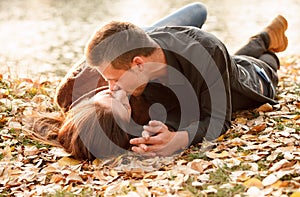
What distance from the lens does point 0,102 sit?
13.0 feet

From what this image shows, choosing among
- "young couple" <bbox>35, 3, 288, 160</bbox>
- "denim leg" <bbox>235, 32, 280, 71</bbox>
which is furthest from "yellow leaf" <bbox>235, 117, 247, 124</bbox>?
"denim leg" <bbox>235, 32, 280, 71</bbox>

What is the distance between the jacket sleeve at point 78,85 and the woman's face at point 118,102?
0.54m

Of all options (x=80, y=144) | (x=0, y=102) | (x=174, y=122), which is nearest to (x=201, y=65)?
(x=174, y=122)

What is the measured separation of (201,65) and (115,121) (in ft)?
2.06

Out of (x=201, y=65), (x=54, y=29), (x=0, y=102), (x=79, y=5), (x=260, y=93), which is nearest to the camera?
(x=201, y=65)

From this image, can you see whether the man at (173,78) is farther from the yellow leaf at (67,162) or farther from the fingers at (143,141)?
the yellow leaf at (67,162)

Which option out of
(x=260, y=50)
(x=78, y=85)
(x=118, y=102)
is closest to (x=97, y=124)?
(x=118, y=102)

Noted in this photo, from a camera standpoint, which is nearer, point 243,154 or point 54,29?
point 243,154

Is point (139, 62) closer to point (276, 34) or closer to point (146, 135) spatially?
point (146, 135)

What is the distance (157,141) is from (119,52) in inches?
21.5

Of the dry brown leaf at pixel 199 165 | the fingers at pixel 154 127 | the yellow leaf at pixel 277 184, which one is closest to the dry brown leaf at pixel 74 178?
the fingers at pixel 154 127

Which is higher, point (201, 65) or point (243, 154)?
point (201, 65)

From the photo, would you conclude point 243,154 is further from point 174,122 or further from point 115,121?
point 115,121

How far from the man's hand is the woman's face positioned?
7.0 inches
